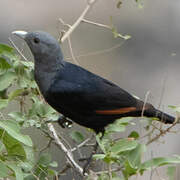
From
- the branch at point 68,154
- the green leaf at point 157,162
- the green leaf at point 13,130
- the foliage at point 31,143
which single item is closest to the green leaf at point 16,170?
the foliage at point 31,143

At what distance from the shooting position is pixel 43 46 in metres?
3.28

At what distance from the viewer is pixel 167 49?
7.02 metres

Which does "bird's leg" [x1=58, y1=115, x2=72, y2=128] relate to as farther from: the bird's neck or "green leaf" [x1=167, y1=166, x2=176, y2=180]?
"green leaf" [x1=167, y1=166, x2=176, y2=180]

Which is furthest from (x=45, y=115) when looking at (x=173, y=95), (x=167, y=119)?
(x=173, y=95)

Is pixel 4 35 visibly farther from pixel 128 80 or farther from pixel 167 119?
pixel 167 119

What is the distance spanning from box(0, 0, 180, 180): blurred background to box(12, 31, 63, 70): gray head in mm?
2682

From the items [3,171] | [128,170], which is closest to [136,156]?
[128,170]

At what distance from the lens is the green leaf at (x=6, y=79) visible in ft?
8.81

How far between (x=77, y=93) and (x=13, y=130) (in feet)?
3.32

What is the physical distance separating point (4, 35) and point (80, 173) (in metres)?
4.38

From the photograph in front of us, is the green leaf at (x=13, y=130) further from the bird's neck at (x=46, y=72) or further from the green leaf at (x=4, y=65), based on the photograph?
the bird's neck at (x=46, y=72)

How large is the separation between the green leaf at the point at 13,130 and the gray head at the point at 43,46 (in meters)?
0.97

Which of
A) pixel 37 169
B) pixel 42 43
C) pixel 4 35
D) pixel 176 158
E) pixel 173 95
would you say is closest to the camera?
pixel 176 158

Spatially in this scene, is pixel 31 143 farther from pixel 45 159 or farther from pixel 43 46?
pixel 43 46
